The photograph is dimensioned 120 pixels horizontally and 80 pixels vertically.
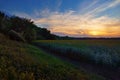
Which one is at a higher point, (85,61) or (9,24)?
(9,24)

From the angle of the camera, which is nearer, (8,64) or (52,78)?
(52,78)

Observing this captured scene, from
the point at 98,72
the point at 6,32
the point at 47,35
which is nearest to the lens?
the point at 98,72

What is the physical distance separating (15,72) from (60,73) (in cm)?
232

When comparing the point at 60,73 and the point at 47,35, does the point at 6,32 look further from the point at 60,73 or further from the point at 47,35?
the point at 60,73

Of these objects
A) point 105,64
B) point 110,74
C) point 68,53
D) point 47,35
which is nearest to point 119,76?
→ point 110,74

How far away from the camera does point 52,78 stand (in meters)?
9.96

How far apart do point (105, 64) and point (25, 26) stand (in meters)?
43.3

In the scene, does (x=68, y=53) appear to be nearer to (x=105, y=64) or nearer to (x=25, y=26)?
(x=105, y=64)

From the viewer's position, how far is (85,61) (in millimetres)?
20656

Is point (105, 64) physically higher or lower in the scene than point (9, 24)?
lower

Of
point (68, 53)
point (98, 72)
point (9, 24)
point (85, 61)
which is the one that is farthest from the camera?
point (9, 24)

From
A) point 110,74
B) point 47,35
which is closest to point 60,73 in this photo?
point 110,74

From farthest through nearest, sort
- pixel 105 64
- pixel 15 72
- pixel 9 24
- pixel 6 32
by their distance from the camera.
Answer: pixel 9 24
pixel 6 32
pixel 105 64
pixel 15 72

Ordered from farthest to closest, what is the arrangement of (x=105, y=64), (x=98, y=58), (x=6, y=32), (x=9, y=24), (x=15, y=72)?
(x=9, y=24) → (x=6, y=32) → (x=98, y=58) → (x=105, y=64) → (x=15, y=72)
